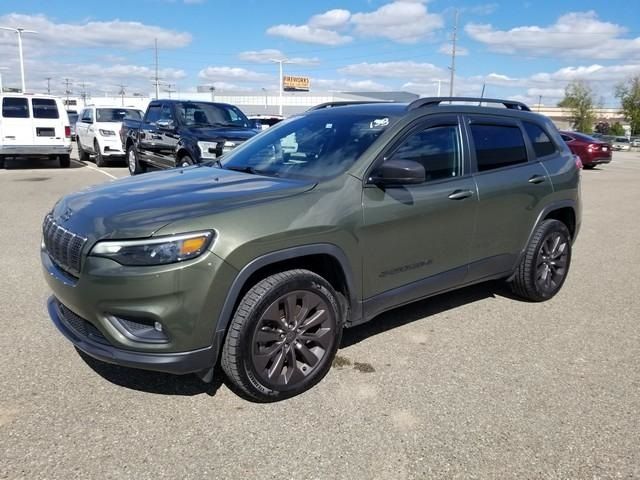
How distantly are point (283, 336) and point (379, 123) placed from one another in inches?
64.9

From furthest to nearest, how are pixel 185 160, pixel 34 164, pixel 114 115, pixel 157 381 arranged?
pixel 34 164 → pixel 114 115 → pixel 185 160 → pixel 157 381

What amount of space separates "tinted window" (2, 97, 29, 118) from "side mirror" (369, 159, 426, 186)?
46.3 ft

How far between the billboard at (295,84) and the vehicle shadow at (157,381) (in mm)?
101160

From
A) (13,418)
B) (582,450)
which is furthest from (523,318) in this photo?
(13,418)

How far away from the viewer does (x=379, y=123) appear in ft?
12.4

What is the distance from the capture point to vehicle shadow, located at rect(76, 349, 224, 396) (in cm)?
326

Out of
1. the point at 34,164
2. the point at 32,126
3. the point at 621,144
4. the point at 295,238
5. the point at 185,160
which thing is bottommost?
the point at 621,144

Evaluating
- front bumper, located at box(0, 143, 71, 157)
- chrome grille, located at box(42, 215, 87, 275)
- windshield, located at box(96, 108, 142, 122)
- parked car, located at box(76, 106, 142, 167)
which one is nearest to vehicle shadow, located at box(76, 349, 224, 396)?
chrome grille, located at box(42, 215, 87, 275)

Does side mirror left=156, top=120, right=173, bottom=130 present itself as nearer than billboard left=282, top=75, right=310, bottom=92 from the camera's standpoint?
Yes

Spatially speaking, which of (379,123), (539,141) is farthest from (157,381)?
(539,141)

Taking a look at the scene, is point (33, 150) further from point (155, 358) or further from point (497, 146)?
point (155, 358)

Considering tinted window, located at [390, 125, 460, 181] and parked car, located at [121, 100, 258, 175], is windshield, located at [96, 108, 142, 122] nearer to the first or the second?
parked car, located at [121, 100, 258, 175]

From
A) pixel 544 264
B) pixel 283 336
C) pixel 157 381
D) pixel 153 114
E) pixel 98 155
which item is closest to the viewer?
pixel 283 336

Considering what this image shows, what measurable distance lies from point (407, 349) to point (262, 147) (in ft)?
6.35
